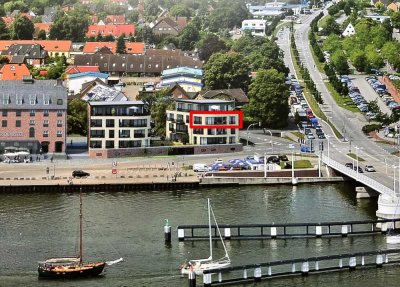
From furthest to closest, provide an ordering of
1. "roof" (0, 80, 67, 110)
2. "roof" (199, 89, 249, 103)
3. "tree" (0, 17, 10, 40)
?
"tree" (0, 17, 10, 40) → "roof" (199, 89, 249, 103) → "roof" (0, 80, 67, 110)

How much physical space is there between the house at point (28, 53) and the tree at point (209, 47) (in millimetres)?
12482

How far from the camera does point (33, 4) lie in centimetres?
12888

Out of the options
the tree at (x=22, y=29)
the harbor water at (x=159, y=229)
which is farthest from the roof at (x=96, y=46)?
the harbor water at (x=159, y=229)

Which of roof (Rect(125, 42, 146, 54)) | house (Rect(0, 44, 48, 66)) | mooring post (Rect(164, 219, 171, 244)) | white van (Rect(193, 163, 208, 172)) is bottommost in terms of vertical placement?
mooring post (Rect(164, 219, 171, 244))

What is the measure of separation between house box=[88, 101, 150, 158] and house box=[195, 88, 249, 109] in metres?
10.6

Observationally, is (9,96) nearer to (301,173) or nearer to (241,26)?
(301,173)

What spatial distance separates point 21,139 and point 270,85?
16499 millimetres

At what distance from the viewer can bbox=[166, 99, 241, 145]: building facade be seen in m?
62.2

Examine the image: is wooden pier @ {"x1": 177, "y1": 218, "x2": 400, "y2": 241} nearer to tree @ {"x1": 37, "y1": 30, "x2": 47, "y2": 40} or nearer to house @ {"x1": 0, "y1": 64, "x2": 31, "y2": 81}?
house @ {"x1": 0, "y1": 64, "x2": 31, "y2": 81}

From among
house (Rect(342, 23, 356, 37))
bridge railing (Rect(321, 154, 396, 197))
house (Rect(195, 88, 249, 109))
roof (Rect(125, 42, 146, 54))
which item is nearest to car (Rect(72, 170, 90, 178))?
bridge railing (Rect(321, 154, 396, 197))

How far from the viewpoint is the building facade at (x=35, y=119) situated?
2363 inches

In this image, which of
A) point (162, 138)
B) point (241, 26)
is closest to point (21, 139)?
point (162, 138)

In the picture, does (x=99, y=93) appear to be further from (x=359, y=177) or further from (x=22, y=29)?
(x=22, y=29)

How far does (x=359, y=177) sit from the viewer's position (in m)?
52.2
